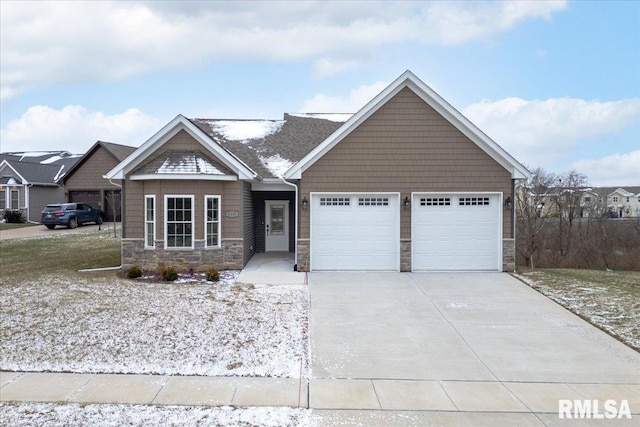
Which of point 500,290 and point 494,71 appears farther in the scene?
point 494,71

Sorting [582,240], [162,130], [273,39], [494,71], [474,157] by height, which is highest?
[273,39]

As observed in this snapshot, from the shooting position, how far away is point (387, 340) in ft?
27.5

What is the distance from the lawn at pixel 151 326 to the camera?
23.0ft

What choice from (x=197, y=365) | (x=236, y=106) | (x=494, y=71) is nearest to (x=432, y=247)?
(x=494, y=71)

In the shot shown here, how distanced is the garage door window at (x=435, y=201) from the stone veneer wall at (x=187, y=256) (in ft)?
19.3

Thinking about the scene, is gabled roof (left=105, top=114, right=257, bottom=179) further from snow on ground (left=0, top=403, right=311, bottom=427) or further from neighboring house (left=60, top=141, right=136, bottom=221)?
neighboring house (left=60, top=141, right=136, bottom=221)

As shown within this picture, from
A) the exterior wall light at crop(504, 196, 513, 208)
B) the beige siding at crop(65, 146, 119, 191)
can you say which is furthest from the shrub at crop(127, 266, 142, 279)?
the beige siding at crop(65, 146, 119, 191)

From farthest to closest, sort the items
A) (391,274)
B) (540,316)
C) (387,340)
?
(391,274) → (540,316) → (387,340)

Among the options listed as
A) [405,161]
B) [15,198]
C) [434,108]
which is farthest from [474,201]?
[15,198]

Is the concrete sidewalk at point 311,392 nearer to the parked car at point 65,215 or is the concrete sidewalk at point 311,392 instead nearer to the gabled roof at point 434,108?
the gabled roof at point 434,108

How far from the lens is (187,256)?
14.5 m

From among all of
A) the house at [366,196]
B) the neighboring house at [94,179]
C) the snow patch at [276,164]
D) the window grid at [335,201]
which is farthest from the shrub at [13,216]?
the window grid at [335,201]

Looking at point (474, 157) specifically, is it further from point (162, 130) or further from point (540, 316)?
point (162, 130)

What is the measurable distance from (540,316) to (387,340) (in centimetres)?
383
